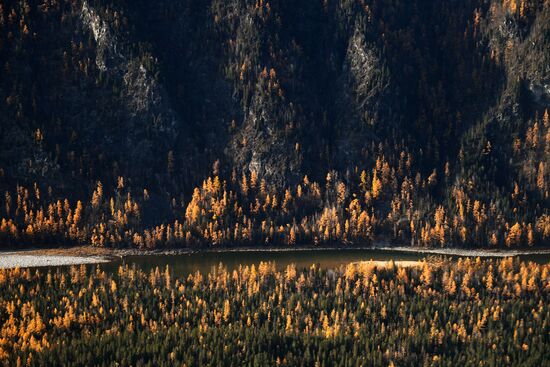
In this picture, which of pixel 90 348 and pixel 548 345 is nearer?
pixel 90 348

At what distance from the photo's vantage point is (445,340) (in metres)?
198

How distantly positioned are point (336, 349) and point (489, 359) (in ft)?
131

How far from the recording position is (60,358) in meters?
176

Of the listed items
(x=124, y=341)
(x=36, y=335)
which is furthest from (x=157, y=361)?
(x=36, y=335)

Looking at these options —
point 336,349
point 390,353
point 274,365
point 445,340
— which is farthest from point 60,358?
point 445,340

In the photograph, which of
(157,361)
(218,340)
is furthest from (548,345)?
(157,361)

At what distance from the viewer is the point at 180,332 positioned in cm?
19625

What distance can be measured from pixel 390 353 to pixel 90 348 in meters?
79.1

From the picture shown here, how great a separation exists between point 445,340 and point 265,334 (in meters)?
50.9

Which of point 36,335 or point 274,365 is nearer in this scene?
point 274,365

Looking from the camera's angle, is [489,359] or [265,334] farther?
[265,334]

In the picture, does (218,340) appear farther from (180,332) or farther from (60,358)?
(60,358)

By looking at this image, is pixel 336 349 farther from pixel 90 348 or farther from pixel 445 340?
pixel 90 348

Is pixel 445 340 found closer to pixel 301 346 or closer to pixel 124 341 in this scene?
pixel 301 346
